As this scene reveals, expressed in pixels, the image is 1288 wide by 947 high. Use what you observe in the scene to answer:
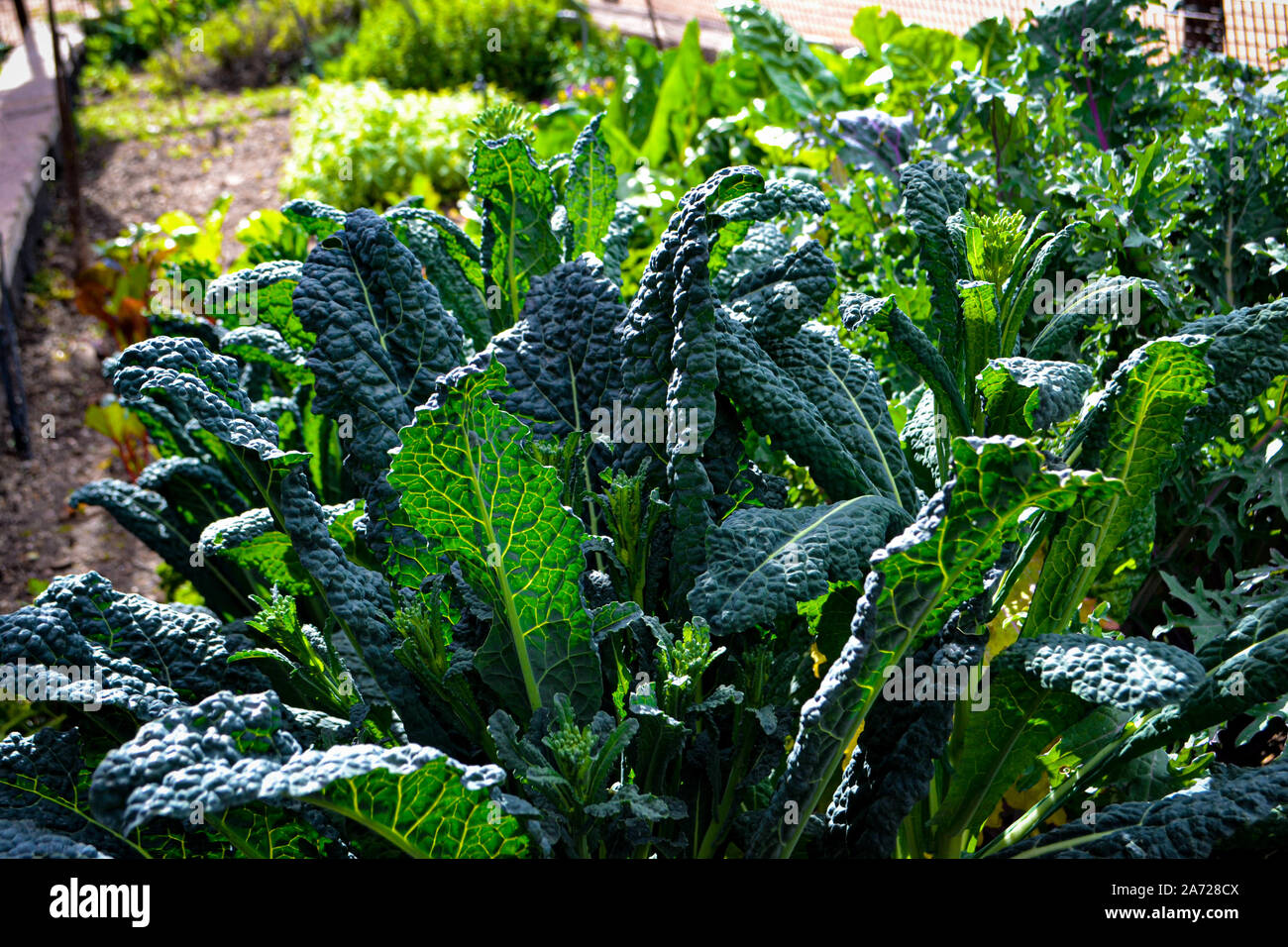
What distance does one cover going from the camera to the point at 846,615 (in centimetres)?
177

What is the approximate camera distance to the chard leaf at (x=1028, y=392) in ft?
5.49

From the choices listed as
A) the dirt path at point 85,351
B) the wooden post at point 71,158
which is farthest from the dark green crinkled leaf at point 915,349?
the wooden post at point 71,158

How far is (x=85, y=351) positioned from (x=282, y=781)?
4610 mm

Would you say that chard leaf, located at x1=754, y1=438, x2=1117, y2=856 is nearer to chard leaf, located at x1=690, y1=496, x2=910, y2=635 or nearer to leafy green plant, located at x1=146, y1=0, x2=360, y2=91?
chard leaf, located at x1=690, y1=496, x2=910, y2=635

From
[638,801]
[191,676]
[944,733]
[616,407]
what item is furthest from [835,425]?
[191,676]

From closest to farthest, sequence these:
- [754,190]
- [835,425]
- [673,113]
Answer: [754,190] → [835,425] → [673,113]

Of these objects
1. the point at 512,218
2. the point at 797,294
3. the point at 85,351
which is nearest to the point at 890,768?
the point at 797,294

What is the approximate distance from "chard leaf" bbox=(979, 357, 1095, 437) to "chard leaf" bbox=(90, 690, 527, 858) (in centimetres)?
100

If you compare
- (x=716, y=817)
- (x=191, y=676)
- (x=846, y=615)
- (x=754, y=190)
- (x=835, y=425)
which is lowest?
(x=716, y=817)

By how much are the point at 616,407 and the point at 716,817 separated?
75 cm

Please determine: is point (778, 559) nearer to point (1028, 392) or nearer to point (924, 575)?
point (924, 575)

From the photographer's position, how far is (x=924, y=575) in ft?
4.68

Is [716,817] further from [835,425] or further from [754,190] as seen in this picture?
[754,190]

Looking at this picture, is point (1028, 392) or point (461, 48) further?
point (461, 48)
